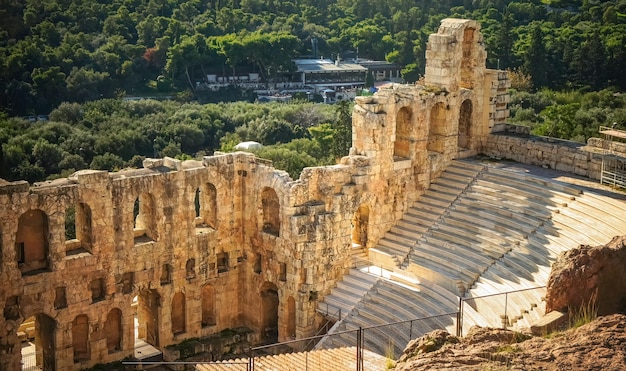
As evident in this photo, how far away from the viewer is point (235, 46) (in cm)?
8200

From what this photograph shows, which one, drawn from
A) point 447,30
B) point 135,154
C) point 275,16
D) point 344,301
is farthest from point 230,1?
point 344,301

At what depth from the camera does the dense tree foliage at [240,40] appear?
65.2m

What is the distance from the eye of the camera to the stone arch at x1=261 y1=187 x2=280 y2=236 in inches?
1412

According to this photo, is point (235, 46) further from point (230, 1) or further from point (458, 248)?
point (458, 248)

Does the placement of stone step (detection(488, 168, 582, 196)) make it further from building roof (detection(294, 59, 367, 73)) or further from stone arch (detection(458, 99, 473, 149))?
building roof (detection(294, 59, 367, 73))

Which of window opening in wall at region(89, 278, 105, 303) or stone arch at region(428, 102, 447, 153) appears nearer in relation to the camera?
window opening in wall at region(89, 278, 105, 303)

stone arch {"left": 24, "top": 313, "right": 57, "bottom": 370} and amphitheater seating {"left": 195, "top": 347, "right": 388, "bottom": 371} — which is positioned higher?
amphitheater seating {"left": 195, "top": 347, "right": 388, "bottom": 371}

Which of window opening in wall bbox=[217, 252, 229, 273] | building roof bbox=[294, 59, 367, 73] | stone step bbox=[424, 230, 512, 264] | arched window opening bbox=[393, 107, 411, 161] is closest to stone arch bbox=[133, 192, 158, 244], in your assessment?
window opening in wall bbox=[217, 252, 229, 273]

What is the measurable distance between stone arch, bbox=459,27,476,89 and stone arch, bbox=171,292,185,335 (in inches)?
591

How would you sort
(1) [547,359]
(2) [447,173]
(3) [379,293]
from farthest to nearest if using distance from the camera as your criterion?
1. (2) [447,173]
2. (3) [379,293]
3. (1) [547,359]

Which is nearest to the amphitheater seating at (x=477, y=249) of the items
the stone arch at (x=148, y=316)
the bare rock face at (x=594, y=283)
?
the bare rock face at (x=594, y=283)

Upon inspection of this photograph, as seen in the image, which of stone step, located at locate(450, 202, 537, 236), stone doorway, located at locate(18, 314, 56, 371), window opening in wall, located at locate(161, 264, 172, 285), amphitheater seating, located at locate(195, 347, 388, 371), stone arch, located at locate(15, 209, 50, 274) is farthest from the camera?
window opening in wall, located at locate(161, 264, 172, 285)

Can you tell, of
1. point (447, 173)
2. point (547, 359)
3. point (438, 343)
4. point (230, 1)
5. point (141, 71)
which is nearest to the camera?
point (547, 359)

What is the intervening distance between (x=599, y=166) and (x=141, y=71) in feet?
169
